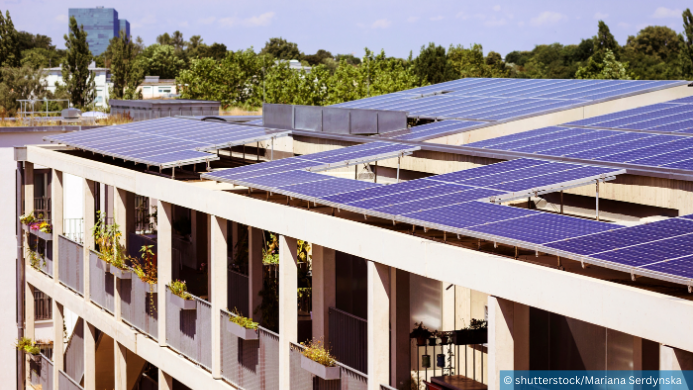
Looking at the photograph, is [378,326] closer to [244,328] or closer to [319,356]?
[319,356]

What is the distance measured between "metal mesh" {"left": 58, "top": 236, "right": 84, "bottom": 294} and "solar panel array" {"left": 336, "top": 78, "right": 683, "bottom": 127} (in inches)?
386

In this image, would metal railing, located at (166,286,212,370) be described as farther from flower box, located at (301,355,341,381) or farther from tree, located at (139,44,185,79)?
tree, located at (139,44,185,79)

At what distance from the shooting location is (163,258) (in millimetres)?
18172

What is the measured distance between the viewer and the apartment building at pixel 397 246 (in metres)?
9.84

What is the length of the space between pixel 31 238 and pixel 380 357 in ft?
55.2

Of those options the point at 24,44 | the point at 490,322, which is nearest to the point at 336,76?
the point at 490,322

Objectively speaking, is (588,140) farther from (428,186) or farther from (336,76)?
(336,76)

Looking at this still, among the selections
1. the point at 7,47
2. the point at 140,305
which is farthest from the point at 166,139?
the point at 7,47

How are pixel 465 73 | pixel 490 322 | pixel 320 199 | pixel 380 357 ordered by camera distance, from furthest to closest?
pixel 465 73 < pixel 320 199 < pixel 380 357 < pixel 490 322

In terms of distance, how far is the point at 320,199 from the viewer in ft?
42.8

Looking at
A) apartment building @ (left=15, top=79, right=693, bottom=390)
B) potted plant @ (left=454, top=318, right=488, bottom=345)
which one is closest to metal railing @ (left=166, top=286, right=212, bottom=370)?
apartment building @ (left=15, top=79, right=693, bottom=390)

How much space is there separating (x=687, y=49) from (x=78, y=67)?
53587 millimetres

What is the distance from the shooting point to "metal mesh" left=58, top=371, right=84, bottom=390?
73.1 feet

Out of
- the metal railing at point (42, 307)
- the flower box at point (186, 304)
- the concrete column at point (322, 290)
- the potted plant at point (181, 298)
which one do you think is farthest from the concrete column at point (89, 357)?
the concrete column at point (322, 290)
